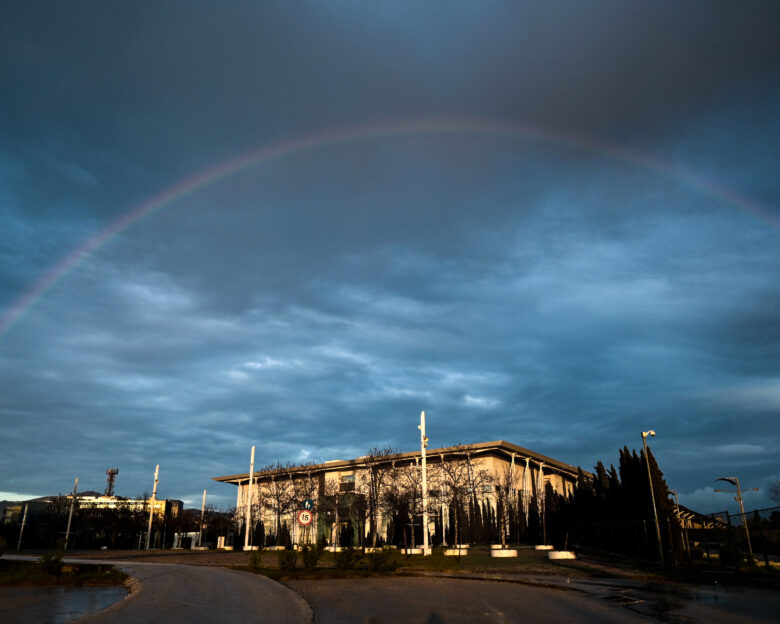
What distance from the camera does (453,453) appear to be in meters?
62.8

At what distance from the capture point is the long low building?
2082 inches

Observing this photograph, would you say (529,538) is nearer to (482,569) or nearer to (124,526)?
(482,569)

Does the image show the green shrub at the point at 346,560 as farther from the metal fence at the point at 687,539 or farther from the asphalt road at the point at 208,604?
the metal fence at the point at 687,539

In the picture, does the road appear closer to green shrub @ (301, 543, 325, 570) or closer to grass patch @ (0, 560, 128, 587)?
grass patch @ (0, 560, 128, 587)

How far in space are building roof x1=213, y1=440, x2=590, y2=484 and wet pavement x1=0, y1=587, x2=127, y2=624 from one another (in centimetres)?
3797

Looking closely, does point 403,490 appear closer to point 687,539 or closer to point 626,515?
point 626,515

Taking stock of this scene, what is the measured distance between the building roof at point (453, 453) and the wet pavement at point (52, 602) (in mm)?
37969

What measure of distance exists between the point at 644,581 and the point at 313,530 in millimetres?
62178

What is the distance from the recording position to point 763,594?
55.0 feet

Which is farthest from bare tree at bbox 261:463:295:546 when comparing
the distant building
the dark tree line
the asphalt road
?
the asphalt road

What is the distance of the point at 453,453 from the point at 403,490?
676 centimetres

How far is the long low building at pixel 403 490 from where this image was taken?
5288 centimetres

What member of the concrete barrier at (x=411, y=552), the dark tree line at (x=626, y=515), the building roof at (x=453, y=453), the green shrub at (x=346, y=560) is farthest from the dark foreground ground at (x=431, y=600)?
the building roof at (x=453, y=453)

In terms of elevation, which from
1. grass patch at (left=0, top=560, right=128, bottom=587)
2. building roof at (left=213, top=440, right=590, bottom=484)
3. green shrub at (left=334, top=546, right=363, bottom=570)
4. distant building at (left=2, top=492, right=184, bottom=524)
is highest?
building roof at (left=213, top=440, right=590, bottom=484)
